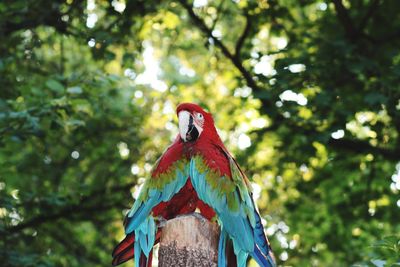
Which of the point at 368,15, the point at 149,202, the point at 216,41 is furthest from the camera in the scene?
the point at 216,41

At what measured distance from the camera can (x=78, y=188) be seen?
25.3 ft

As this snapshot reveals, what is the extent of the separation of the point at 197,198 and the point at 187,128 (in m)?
0.44

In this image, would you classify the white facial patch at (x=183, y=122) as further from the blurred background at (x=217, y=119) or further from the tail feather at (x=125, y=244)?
the blurred background at (x=217, y=119)

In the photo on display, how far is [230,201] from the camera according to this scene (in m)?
3.90

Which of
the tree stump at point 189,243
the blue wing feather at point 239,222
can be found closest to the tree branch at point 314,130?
the blue wing feather at point 239,222

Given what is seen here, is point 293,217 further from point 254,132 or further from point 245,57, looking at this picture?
point 245,57

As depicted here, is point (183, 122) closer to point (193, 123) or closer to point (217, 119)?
point (193, 123)

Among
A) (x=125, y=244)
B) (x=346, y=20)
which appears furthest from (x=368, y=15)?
(x=125, y=244)

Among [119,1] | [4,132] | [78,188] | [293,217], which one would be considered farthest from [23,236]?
[293,217]

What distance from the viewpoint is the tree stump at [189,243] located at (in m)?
3.61

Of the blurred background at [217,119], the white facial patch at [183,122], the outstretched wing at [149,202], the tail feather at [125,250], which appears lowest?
the blurred background at [217,119]

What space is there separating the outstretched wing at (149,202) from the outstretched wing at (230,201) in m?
0.11

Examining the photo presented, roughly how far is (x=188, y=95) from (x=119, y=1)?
10.6 feet

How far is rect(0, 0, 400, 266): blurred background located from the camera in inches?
261
